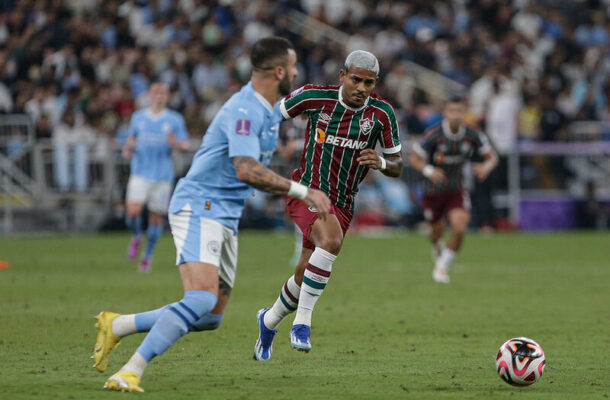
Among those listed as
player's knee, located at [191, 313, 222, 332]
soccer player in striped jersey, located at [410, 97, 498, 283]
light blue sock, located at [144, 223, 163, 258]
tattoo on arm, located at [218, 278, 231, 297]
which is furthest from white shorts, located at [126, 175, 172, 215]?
player's knee, located at [191, 313, 222, 332]

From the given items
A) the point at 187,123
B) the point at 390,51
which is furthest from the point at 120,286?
the point at 390,51

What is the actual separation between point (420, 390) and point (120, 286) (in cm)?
802

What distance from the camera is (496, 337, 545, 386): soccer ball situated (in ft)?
24.5

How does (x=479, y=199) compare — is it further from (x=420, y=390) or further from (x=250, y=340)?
(x=420, y=390)

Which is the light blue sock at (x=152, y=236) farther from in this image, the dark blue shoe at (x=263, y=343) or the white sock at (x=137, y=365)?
the white sock at (x=137, y=365)

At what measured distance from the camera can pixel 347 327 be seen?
1087cm

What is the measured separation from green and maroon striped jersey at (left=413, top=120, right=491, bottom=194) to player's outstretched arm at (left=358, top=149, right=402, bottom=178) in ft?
21.6

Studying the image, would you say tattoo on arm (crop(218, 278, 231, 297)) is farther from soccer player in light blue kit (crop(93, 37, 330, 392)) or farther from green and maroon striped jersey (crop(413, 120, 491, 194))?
green and maroon striped jersey (crop(413, 120, 491, 194))

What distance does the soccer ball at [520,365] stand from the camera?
748 cm

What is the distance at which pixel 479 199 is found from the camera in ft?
86.7

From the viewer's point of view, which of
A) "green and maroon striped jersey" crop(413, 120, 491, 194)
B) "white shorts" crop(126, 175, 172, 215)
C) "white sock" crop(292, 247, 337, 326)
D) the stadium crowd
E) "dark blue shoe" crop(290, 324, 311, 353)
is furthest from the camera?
the stadium crowd

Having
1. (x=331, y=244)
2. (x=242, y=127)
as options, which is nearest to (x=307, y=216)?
(x=331, y=244)

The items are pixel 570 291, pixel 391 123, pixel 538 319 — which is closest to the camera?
pixel 391 123

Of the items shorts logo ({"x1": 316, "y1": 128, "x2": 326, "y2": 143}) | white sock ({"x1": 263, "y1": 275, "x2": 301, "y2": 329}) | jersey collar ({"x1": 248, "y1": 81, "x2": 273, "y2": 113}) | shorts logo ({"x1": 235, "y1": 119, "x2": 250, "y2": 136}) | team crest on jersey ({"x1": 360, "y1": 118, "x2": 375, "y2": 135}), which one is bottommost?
white sock ({"x1": 263, "y1": 275, "x2": 301, "y2": 329})
